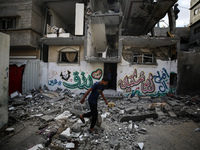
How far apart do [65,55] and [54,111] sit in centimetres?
533

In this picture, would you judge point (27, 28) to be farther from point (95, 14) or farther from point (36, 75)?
point (95, 14)

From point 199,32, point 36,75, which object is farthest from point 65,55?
point 199,32

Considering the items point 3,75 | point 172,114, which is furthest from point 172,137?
point 3,75

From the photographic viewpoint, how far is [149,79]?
27.6 ft

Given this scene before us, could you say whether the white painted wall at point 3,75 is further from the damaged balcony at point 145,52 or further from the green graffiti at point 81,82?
the damaged balcony at point 145,52

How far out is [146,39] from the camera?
24.7ft

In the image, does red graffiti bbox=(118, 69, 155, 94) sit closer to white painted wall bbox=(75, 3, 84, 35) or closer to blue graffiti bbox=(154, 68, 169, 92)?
blue graffiti bbox=(154, 68, 169, 92)

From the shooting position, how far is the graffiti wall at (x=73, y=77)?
876 centimetres

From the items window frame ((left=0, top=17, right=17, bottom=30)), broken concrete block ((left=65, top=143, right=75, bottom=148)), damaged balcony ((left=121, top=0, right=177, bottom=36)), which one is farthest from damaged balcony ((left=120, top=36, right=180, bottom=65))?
window frame ((left=0, top=17, right=17, bottom=30))

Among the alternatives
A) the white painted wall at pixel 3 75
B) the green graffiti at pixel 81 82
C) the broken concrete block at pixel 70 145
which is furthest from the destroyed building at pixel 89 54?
the broken concrete block at pixel 70 145

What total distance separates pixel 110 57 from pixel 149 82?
352cm

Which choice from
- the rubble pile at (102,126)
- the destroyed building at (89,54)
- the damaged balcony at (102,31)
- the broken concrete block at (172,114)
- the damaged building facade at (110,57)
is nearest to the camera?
the rubble pile at (102,126)

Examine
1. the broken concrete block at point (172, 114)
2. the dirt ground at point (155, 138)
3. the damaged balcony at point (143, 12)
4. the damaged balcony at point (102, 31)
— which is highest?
the damaged balcony at point (143, 12)

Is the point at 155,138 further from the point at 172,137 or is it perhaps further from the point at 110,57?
the point at 110,57
